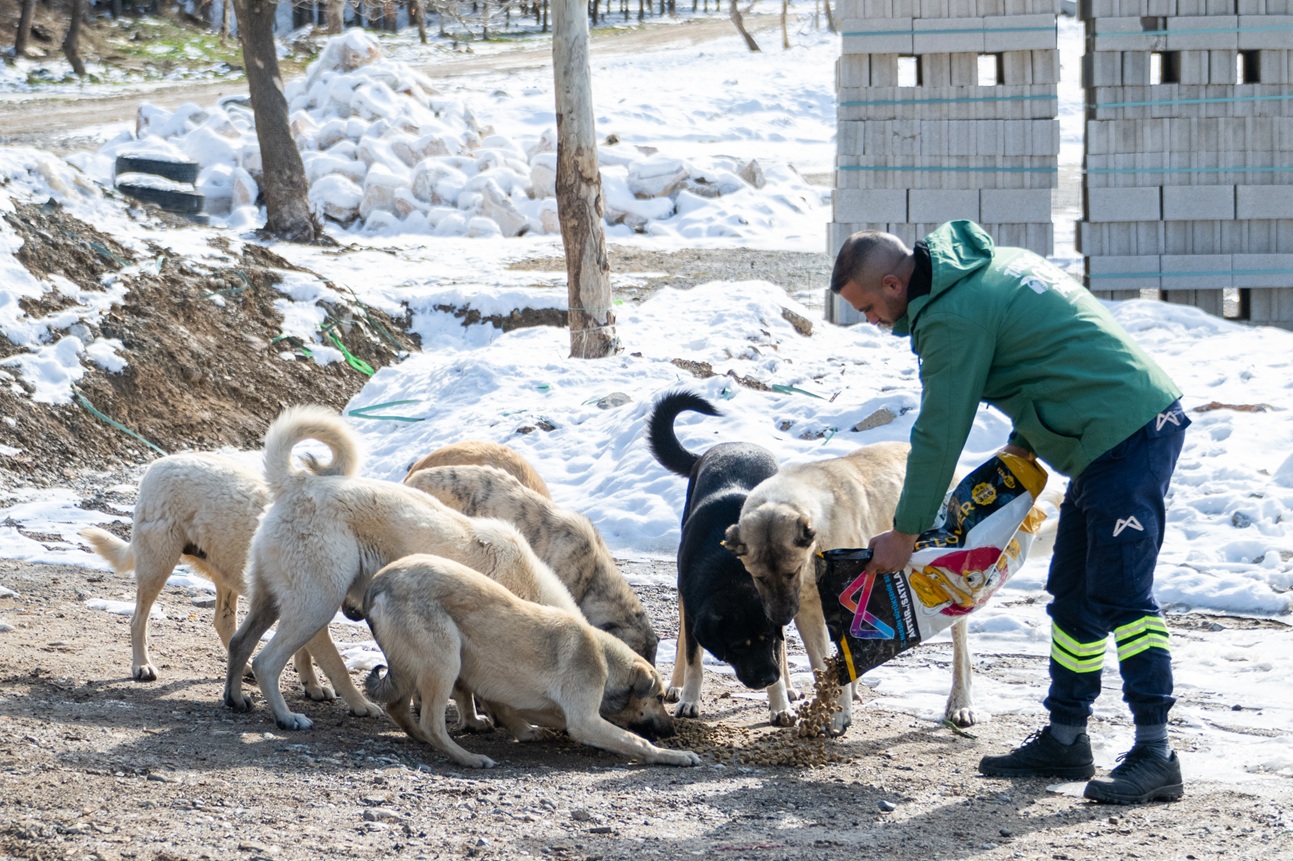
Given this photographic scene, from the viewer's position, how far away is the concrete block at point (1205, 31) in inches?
504

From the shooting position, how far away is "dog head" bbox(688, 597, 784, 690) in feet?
17.9

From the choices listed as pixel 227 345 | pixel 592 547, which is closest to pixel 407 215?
pixel 227 345

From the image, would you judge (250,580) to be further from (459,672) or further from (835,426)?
(835,426)

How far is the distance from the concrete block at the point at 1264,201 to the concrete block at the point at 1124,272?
977 mm

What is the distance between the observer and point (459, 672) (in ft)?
16.4

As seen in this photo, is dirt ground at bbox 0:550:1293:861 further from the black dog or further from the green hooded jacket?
the green hooded jacket

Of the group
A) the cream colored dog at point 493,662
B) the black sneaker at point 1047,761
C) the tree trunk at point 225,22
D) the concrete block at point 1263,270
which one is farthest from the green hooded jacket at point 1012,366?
the tree trunk at point 225,22

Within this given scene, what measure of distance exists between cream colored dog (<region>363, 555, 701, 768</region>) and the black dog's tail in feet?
6.45

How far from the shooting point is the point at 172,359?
38.0 feet

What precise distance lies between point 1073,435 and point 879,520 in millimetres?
1734

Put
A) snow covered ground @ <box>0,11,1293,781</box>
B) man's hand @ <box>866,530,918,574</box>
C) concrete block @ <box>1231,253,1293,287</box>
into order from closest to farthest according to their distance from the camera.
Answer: man's hand @ <box>866,530,918,574</box> → snow covered ground @ <box>0,11,1293,781</box> → concrete block @ <box>1231,253,1293,287</box>

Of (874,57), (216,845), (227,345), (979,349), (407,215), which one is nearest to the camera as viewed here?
(216,845)

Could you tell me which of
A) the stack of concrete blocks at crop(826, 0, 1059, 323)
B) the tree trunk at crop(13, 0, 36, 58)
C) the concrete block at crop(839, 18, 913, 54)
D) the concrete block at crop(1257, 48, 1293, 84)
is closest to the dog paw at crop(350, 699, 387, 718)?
the stack of concrete blocks at crop(826, 0, 1059, 323)

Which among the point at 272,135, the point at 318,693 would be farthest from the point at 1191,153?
the point at 272,135
